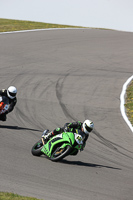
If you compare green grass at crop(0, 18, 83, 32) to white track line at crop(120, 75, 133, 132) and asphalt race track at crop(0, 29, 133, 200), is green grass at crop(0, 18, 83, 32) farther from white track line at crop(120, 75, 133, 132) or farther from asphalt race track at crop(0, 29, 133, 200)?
white track line at crop(120, 75, 133, 132)

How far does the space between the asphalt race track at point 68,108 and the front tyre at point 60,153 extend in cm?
21

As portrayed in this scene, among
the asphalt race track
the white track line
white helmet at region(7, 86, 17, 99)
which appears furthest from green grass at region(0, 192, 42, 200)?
the white track line

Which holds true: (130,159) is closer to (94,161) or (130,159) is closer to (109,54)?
(94,161)

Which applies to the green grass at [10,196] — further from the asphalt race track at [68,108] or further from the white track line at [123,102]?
the white track line at [123,102]

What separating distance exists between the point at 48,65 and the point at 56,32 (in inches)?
337

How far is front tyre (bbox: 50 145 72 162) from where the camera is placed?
10.3 meters

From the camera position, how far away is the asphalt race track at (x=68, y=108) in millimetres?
9031

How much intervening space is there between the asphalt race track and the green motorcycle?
0.81 ft

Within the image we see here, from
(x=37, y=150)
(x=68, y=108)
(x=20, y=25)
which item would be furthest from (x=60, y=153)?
(x=20, y=25)

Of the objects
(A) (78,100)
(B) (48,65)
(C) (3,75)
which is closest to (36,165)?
(A) (78,100)

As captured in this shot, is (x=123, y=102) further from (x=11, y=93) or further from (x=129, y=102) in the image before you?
(x=11, y=93)

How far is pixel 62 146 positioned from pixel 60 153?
0.67 feet

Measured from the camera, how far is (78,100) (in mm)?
18594

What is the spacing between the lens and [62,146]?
34.3ft
